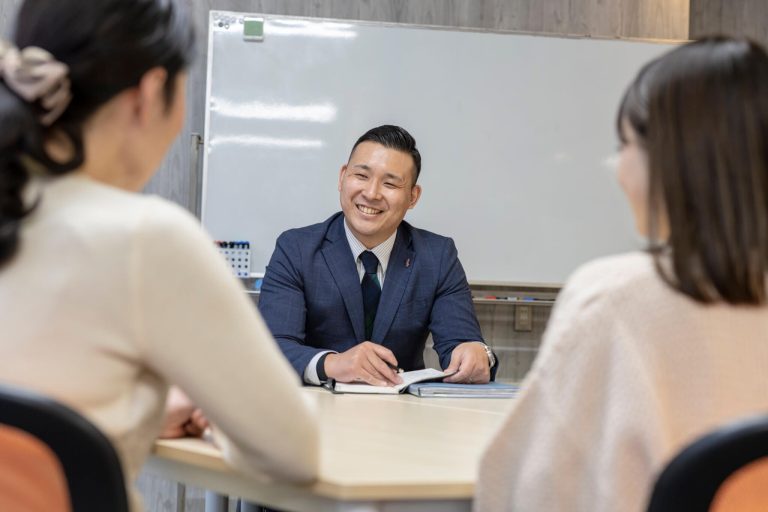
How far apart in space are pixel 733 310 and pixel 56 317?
0.69m

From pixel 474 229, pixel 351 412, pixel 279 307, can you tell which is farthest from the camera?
pixel 474 229

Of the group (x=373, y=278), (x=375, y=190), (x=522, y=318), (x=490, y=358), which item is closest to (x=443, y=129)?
(x=522, y=318)

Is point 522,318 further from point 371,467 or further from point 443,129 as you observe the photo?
point 371,467

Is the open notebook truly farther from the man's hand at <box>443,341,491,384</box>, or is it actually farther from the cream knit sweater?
the cream knit sweater

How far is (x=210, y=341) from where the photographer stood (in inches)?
36.0

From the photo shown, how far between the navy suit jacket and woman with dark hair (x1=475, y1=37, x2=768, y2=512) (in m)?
1.57

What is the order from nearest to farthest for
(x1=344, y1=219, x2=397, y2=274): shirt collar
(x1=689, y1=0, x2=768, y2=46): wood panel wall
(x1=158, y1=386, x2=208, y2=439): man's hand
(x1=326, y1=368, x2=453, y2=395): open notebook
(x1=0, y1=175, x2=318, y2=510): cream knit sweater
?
1. (x1=0, y1=175, x2=318, y2=510): cream knit sweater
2. (x1=158, y1=386, x2=208, y2=439): man's hand
3. (x1=326, y1=368, x2=453, y2=395): open notebook
4. (x1=344, y1=219, x2=397, y2=274): shirt collar
5. (x1=689, y1=0, x2=768, y2=46): wood panel wall

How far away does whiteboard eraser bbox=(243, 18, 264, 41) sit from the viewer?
12.1ft

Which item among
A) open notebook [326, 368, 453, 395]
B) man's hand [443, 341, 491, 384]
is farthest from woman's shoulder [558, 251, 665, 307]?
man's hand [443, 341, 491, 384]

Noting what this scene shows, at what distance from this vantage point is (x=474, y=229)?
3.82 metres

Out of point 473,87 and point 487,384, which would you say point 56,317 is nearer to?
point 487,384

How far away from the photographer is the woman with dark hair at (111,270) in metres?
0.89

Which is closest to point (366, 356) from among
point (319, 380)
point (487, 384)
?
point (319, 380)

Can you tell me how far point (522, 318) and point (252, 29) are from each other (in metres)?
1.68
